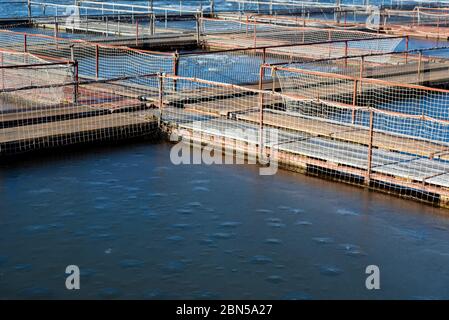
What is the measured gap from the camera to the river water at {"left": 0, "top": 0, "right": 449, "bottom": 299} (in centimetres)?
1320

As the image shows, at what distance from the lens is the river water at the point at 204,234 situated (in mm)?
13195

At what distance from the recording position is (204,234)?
603 inches

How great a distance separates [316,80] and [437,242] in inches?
548

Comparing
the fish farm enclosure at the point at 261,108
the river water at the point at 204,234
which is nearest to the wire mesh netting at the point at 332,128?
the fish farm enclosure at the point at 261,108

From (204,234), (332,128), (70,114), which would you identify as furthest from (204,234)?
(70,114)

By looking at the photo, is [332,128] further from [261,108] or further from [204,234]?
[204,234]

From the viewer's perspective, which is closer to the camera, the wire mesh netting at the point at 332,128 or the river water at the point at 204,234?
the river water at the point at 204,234

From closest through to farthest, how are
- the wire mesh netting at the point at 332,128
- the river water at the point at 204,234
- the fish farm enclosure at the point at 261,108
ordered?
1. the river water at the point at 204,234
2. the wire mesh netting at the point at 332,128
3. the fish farm enclosure at the point at 261,108

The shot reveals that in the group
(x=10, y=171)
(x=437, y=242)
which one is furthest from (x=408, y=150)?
(x=10, y=171)

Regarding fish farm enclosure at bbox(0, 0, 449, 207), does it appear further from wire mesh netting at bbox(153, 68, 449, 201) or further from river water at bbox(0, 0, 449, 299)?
river water at bbox(0, 0, 449, 299)

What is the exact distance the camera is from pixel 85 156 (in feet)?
66.7

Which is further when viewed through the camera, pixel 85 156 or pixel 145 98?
pixel 145 98

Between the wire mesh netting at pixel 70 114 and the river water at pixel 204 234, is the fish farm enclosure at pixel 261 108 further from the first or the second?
the river water at pixel 204 234
